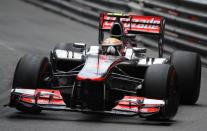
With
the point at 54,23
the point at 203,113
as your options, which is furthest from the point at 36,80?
the point at 54,23

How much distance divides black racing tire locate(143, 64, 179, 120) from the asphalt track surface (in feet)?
0.44

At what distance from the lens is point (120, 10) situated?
20.8 m

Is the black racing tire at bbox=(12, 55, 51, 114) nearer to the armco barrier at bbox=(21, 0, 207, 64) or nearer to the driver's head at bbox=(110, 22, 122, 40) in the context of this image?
the driver's head at bbox=(110, 22, 122, 40)

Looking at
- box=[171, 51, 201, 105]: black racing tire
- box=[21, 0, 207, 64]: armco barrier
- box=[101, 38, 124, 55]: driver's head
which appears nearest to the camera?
box=[101, 38, 124, 55]: driver's head

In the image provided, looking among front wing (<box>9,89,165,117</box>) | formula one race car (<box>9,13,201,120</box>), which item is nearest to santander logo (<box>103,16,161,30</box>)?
formula one race car (<box>9,13,201,120</box>)

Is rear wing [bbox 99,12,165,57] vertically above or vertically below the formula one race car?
above

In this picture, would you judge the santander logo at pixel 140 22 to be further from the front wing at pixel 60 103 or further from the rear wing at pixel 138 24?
the front wing at pixel 60 103

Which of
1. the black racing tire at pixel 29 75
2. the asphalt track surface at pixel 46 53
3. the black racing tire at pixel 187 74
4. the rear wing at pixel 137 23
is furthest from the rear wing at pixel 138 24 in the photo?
the black racing tire at pixel 29 75

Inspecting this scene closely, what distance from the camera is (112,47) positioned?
1173 centimetres

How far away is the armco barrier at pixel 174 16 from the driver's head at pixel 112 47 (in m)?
5.17

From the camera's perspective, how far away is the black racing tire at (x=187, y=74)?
39.5 ft

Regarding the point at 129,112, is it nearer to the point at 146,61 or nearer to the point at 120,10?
the point at 146,61

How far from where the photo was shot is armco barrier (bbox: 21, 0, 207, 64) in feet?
56.3

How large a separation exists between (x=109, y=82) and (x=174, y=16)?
779 centimetres
